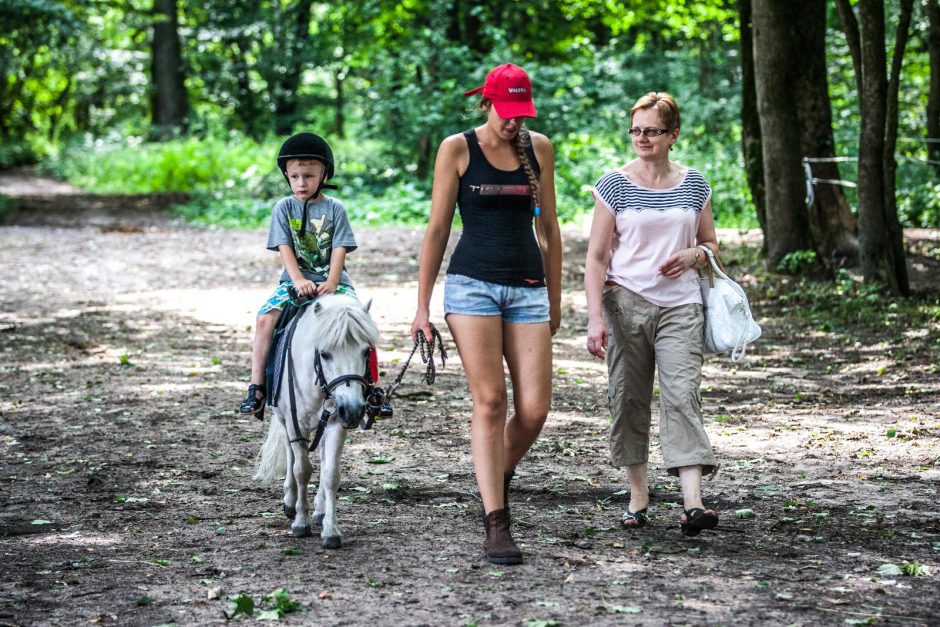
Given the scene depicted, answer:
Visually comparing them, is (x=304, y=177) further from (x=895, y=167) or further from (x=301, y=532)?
(x=895, y=167)

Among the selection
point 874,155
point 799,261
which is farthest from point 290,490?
point 799,261

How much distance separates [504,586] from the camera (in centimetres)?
468

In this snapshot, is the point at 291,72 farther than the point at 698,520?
Yes

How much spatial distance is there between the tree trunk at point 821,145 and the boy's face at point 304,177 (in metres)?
9.89

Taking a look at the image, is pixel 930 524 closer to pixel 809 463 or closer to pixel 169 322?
pixel 809 463

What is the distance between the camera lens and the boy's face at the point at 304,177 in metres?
5.60

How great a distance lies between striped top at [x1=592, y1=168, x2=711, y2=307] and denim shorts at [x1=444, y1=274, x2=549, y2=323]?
1.94 feet

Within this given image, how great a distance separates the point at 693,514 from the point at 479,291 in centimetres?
145

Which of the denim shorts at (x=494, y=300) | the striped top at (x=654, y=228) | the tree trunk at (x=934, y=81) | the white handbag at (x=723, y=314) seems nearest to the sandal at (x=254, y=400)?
the denim shorts at (x=494, y=300)

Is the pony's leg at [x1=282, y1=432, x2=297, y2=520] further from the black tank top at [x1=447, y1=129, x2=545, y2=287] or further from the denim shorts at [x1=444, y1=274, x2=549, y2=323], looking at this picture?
the black tank top at [x1=447, y1=129, x2=545, y2=287]

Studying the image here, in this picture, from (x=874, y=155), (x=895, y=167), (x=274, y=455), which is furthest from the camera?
(x=895, y=167)

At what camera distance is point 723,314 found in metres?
5.41

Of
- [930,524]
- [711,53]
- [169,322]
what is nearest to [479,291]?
[930,524]

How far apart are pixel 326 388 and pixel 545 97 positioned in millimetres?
19732
